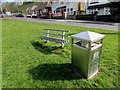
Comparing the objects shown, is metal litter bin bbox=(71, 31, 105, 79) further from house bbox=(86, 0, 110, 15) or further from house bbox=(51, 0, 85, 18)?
house bbox=(51, 0, 85, 18)

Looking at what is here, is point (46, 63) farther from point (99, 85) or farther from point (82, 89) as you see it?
point (99, 85)

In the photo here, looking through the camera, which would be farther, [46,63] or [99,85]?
[46,63]

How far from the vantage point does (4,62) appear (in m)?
4.42

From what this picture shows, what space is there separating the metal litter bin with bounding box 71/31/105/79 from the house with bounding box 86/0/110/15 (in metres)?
27.4

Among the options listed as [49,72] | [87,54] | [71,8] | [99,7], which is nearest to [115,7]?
[99,7]

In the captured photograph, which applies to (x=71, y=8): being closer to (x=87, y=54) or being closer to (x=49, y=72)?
(x=49, y=72)

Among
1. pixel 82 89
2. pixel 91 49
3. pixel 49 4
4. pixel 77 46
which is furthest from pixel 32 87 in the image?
pixel 49 4

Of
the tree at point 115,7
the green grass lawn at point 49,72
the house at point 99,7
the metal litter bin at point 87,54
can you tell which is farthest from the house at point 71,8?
the metal litter bin at point 87,54

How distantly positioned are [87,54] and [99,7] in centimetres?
3078

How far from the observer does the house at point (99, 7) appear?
29116 millimetres

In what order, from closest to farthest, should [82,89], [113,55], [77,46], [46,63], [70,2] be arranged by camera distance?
[82,89]
[77,46]
[46,63]
[113,55]
[70,2]

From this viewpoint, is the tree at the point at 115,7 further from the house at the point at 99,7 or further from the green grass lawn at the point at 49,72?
the green grass lawn at the point at 49,72

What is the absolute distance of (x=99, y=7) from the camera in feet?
98.2

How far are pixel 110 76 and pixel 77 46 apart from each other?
143 centimetres
